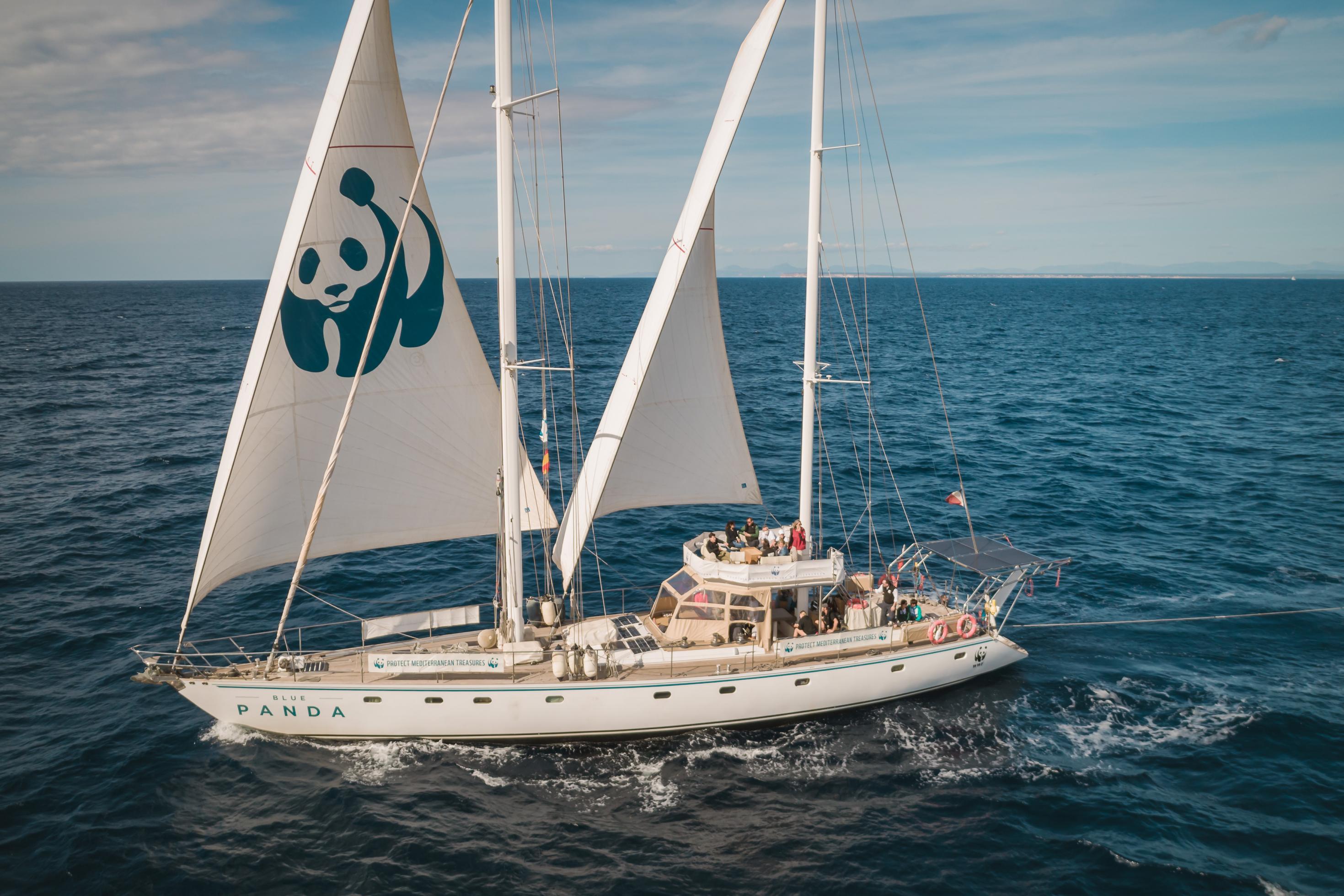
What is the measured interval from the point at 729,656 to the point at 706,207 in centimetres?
1193

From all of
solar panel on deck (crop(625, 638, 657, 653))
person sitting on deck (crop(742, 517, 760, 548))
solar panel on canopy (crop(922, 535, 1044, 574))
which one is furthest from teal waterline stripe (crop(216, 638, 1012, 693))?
solar panel on canopy (crop(922, 535, 1044, 574))

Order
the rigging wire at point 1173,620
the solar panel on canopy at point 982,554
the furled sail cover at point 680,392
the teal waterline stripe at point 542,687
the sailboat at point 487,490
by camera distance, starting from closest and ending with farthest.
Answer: the sailboat at point 487,490, the teal waterline stripe at point 542,687, the furled sail cover at point 680,392, the solar panel on canopy at point 982,554, the rigging wire at point 1173,620

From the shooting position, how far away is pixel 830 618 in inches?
932

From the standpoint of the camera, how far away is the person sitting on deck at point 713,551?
75.2ft

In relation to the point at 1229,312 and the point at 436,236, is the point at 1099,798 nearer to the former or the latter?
the point at 436,236

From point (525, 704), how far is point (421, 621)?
12.0ft

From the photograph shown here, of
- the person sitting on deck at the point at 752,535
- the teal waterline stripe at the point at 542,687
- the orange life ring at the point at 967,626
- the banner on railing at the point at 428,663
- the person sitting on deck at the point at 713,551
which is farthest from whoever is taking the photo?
the orange life ring at the point at 967,626

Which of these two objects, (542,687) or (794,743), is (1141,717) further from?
(542,687)

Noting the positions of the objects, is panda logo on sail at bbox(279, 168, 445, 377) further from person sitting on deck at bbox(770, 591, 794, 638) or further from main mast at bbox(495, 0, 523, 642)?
person sitting on deck at bbox(770, 591, 794, 638)

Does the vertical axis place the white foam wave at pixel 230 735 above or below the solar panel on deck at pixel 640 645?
below

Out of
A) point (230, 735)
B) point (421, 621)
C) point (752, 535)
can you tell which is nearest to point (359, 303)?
point (421, 621)

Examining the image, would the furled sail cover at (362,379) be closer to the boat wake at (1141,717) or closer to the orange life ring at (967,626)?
the orange life ring at (967,626)

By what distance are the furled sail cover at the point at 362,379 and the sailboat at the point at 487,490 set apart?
0.05 meters

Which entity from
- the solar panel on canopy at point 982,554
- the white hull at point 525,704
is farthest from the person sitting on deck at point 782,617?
the solar panel on canopy at point 982,554
